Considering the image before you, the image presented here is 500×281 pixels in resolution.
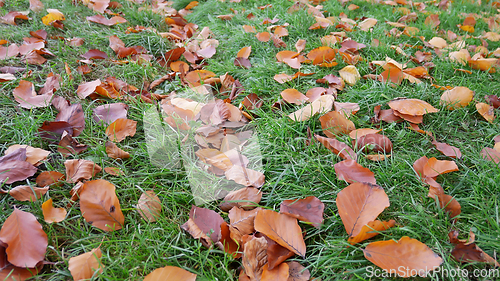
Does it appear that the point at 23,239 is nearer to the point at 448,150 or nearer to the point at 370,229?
the point at 370,229

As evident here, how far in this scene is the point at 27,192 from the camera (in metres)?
1.28

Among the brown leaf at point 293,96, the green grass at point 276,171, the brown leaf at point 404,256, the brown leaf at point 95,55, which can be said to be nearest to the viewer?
the brown leaf at point 404,256

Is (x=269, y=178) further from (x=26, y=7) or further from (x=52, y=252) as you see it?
(x=26, y=7)

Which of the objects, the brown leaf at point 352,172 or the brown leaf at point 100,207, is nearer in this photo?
the brown leaf at point 100,207

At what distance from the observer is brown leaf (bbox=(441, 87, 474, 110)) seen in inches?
69.2

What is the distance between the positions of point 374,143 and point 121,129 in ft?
4.59

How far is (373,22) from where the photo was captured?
113 inches

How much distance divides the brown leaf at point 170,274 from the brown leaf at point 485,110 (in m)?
1.85

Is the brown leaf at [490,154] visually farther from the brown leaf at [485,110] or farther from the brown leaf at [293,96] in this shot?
the brown leaf at [293,96]

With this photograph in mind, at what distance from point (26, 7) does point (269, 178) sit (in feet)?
10.1

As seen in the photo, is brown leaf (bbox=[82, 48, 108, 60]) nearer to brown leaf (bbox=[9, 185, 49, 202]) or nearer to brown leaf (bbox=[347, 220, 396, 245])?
brown leaf (bbox=[9, 185, 49, 202])

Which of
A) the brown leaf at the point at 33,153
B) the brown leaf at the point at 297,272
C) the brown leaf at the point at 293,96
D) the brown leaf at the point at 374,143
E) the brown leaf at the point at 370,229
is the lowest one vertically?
the brown leaf at the point at 297,272

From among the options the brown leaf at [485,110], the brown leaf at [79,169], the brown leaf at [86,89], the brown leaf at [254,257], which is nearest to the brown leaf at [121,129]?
the brown leaf at [79,169]

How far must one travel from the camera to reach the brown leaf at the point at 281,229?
1121 millimetres
